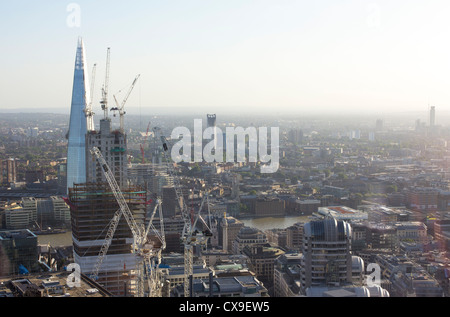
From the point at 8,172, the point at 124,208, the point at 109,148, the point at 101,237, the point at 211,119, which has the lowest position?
the point at 8,172

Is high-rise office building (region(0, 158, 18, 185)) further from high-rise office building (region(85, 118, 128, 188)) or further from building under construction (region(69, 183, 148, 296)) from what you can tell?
building under construction (region(69, 183, 148, 296))

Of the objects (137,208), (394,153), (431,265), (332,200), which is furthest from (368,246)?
(394,153)

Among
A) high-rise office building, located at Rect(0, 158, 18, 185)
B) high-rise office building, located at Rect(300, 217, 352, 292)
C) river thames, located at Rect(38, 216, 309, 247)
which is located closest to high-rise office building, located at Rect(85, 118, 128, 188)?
high-rise office building, located at Rect(300, 217, 352, 292)

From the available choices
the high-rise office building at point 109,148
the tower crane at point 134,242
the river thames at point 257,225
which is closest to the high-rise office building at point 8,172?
the river thames at point 257,225

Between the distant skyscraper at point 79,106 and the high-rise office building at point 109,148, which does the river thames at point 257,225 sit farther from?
the high-rise office building at point 109,148

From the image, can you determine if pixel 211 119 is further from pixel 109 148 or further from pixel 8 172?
pixel 109 148

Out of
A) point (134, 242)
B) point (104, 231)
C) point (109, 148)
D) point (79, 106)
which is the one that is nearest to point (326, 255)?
point (134, 242)
